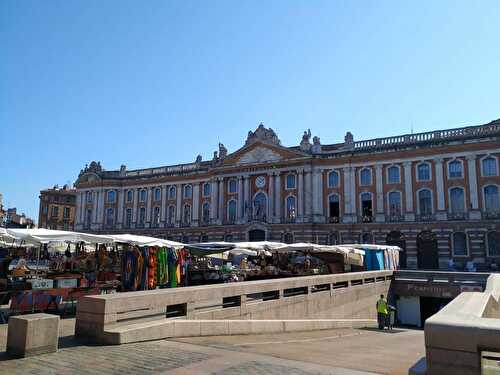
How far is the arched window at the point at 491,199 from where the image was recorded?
39562 millimetres

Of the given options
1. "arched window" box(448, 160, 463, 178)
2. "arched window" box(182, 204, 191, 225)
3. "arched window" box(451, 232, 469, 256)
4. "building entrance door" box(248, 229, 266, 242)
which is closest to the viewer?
"arched window" box(451, 232, 469, 256)

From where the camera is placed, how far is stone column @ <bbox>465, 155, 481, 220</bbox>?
40031mm

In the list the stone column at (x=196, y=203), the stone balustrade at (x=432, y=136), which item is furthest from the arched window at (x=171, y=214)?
the stone balustrade at (x=432, y=136)

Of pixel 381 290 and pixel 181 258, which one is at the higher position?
pixel 181 258

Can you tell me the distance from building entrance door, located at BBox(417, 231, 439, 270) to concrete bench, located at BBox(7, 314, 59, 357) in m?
39.9

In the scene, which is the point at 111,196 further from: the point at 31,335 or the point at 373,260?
the point at 31,335

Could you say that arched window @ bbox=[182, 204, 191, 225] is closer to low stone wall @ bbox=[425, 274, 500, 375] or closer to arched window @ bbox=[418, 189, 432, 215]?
arched window @ bbox=[418, 189, 432, 215]

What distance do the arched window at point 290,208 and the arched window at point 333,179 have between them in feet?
15.7

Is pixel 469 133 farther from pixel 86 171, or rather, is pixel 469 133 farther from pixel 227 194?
pixel 86 171

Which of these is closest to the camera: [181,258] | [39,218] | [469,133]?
[181,258]

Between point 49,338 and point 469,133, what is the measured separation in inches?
1691

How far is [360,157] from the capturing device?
153 ft

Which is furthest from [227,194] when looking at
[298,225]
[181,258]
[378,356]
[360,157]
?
[378,356]

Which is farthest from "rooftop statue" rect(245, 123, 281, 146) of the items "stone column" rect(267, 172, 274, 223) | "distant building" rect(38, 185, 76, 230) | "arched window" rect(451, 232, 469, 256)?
"distant building" rect(38, 185, 76, 230)
